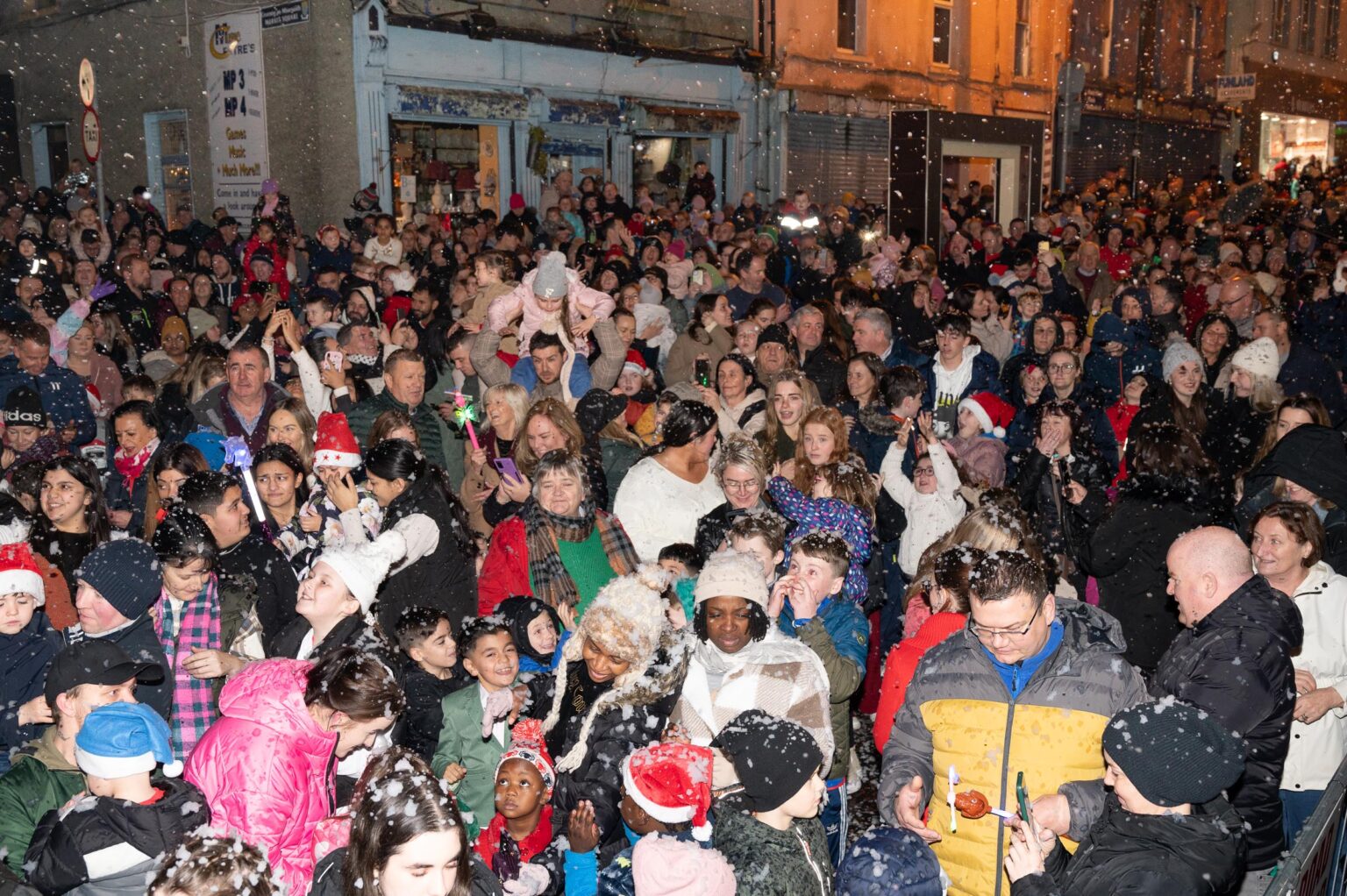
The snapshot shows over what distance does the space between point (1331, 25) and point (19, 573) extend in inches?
1979

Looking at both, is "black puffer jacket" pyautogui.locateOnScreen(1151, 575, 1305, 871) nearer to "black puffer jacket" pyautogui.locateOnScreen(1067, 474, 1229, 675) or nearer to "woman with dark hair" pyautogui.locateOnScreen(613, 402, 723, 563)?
"black puffer jacket" pyautogui.locateOnScreen(1067, 474, 1229, 675)

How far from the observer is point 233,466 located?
6.03 metres

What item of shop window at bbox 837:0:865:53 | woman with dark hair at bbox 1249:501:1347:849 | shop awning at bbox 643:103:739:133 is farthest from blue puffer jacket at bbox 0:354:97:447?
shop window at bbox 837:0:865:53

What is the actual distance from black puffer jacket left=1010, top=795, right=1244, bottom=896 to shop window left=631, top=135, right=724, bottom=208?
1785cm

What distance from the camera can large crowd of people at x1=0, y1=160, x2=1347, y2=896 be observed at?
10.6 feet

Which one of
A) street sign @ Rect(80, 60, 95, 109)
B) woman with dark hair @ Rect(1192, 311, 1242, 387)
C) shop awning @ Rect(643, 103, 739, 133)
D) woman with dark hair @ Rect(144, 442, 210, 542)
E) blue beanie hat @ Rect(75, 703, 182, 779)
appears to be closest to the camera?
blue beanie hat @ Rect(75, 703, 182, 779)

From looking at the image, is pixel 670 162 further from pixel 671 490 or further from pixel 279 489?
pixel 279 489

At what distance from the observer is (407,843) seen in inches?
115

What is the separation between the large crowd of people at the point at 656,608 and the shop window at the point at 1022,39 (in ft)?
70.8

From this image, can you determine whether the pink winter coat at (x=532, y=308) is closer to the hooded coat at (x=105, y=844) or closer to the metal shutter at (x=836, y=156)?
the hooded coat at (x=105, y=844)

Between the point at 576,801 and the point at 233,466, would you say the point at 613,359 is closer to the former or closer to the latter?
the point at 233,466

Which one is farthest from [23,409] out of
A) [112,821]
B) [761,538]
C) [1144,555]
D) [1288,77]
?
[1288,77]

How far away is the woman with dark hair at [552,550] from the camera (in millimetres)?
5258

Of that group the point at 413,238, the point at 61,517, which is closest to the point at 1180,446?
the point at 61,517
